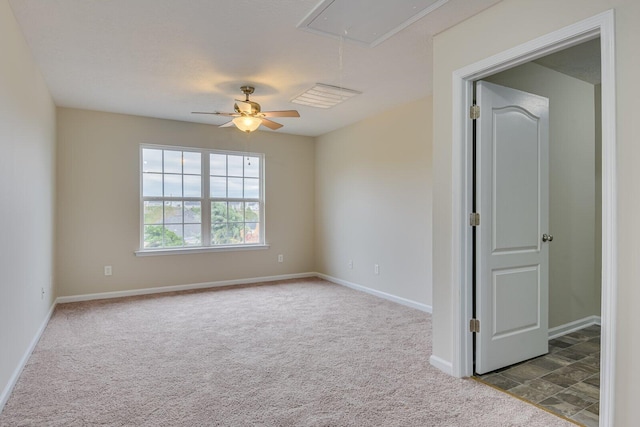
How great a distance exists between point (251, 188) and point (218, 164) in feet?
2.12

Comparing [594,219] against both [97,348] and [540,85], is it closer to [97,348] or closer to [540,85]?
[540,85]

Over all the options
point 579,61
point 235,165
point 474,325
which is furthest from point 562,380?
point 235,165

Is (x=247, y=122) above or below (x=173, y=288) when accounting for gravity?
above

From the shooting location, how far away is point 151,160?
17.6 ft

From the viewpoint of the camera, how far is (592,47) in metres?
2.94

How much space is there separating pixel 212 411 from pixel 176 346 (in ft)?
4.01

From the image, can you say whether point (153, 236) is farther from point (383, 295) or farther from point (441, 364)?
point (441, 364)

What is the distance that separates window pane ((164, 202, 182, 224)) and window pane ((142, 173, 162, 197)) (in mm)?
204

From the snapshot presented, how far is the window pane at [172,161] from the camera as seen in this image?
5.46 metres

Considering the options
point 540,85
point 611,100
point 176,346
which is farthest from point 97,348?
point 540,85

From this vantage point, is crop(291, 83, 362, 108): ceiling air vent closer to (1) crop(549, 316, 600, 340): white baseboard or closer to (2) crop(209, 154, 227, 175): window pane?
(2) crop(209, 154, 227, 175): window pane

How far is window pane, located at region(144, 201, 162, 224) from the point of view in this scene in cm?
533

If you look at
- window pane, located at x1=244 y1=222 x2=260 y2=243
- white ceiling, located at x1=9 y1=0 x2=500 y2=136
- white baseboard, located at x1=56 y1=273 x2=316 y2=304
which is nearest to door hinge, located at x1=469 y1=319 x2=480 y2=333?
white ceiling, located at x1=9 y1=0 x2=500 y2=136

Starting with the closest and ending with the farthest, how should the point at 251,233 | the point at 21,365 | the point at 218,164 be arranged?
the point at 21,365
the point at 218,164
the point at 251,233
